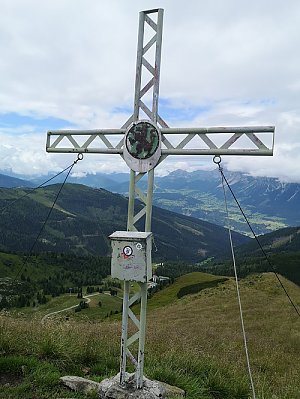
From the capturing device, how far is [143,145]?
6.54 metres

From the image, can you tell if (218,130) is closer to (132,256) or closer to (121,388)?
(132,256)

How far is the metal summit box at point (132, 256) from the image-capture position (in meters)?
6.30

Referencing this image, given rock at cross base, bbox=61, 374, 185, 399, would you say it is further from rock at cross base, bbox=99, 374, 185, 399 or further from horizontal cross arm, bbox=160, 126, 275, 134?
horizontal cross arm, bbox=160, 126, 275, 134

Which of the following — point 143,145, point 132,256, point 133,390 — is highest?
point 143,145

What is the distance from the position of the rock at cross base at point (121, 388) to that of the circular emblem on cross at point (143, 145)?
3.76m

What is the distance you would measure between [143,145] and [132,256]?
197 cm

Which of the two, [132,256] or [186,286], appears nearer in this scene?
[132,256]

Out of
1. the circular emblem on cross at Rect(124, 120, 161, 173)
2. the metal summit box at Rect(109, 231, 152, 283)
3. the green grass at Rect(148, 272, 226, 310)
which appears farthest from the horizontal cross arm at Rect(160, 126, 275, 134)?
the green grass at Rect(148, 272, 226, 310)

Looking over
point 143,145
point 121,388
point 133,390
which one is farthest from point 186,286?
point 143,145

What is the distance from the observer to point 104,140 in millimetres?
6957

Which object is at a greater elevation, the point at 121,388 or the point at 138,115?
the point at 138,115

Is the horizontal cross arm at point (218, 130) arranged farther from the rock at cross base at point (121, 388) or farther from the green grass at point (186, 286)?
the green grass at point (186, 286)

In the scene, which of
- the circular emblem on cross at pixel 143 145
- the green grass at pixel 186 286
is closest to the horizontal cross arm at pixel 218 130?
the circular emblem on cross at pixel 143 145

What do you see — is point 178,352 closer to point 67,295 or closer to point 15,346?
point 15,346
